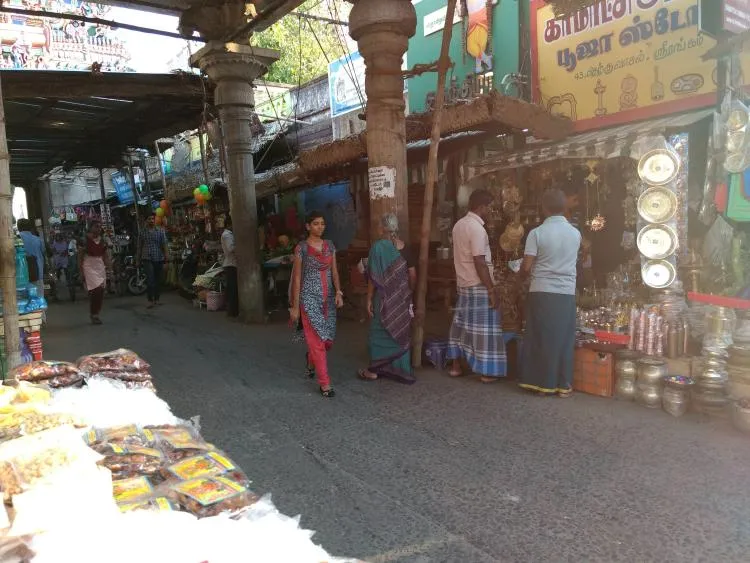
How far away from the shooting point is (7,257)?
3422mm

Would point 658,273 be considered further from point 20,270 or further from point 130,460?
point 20,270

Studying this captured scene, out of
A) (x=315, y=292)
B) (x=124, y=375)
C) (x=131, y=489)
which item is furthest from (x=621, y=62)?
(x=131, y=489)

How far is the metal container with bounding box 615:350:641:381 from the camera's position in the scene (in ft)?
15.4

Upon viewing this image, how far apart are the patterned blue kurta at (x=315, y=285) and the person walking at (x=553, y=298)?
1.79 m

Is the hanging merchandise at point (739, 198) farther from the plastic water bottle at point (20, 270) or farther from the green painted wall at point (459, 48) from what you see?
the plastic water bottle at point (20, 270)

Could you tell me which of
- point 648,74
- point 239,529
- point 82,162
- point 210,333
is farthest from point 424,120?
point 82,162

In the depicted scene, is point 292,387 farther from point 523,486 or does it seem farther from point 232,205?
point 232,205

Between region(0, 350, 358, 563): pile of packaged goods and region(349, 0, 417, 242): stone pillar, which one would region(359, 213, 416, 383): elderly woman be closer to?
region(349, 0, 417, 242): stone pillar

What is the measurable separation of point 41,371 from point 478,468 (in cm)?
255

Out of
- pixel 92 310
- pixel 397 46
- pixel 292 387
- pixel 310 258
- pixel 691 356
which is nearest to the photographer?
pixel 691 356

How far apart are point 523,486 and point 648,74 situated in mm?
5781

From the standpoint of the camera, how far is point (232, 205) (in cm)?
934

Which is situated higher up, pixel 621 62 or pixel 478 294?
pixel 621 62

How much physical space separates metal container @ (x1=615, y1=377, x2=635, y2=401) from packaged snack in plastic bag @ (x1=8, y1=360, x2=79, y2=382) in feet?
13.4
